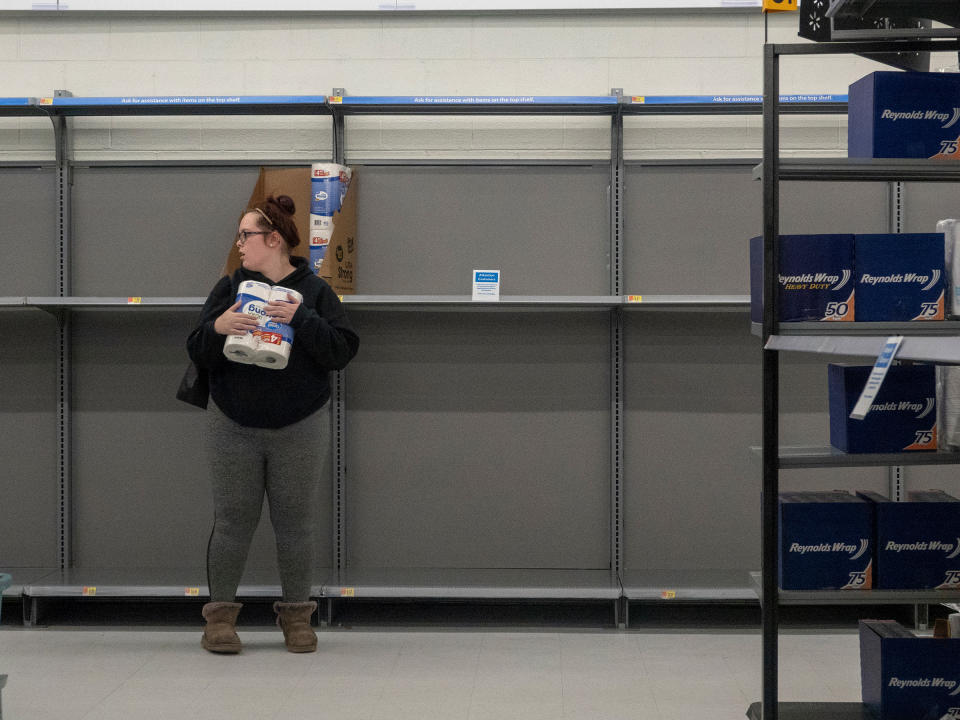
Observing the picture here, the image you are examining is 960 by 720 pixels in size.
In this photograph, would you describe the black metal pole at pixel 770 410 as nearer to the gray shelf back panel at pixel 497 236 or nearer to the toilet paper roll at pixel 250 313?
the toilet paper roll at pixel 250 313

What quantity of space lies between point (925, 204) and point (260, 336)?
2.81 metres

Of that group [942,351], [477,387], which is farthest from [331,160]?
[942,351]

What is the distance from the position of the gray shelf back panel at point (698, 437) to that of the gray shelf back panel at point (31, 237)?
2.51 metres

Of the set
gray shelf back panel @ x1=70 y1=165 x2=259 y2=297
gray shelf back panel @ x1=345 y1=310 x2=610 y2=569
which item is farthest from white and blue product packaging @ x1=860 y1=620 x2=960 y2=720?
gray shelf back panel @ x1=70 y1=165 x2=259 y2=297

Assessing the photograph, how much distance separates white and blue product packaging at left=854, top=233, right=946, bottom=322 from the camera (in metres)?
2.47

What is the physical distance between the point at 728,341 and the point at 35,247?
3.00 meters

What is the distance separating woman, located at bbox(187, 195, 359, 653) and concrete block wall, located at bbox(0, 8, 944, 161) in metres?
0.95

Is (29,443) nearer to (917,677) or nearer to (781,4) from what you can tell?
(781,4)

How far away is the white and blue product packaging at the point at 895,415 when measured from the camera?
2.48 m

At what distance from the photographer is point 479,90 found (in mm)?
4363

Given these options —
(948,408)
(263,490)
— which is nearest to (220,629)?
(263,490)

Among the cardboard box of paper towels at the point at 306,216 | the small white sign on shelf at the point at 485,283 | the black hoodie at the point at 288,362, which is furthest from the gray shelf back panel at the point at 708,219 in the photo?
the black hoodie at the point at 288,362

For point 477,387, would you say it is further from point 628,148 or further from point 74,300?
point 74,300

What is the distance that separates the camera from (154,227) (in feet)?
14.1
